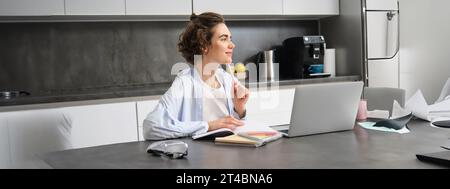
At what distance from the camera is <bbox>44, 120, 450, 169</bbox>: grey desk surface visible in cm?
147

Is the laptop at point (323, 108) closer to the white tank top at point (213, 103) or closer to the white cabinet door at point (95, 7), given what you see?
the white tank top at point (213, 103)

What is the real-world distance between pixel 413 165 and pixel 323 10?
3.12 metres

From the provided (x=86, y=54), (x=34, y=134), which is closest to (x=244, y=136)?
(x=34, y=134)

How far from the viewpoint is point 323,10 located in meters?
4.37

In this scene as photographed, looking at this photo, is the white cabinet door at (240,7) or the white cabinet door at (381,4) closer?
the white cabinet door at (240,7)

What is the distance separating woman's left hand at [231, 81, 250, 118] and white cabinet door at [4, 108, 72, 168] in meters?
0.76

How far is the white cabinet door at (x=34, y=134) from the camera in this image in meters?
1.89

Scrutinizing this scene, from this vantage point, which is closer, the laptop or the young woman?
the laptop

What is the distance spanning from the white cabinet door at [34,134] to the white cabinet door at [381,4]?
3.05m

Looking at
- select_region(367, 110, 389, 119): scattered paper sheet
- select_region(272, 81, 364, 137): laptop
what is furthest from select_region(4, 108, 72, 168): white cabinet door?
select_region(367, 110, 389, 119): scattered paper sheet

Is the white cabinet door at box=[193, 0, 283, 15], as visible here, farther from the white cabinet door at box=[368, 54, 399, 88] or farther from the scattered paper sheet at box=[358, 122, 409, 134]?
the scattered paper sheet at box=[358, 122, 409, 134]

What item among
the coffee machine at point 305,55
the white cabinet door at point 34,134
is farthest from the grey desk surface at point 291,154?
the coffee machine at point 305,55
